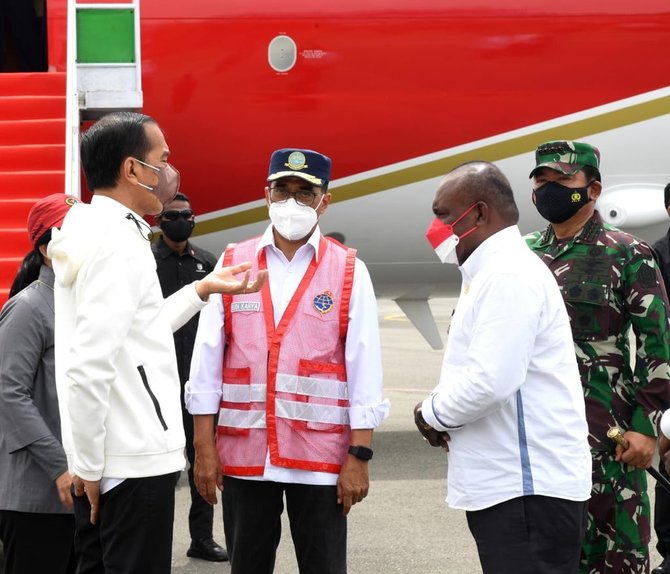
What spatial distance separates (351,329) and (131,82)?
3993 millimetres

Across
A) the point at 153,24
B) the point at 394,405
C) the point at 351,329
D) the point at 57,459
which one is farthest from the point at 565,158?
the point at 394,405

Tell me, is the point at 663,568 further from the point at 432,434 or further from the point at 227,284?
the point at 227,284

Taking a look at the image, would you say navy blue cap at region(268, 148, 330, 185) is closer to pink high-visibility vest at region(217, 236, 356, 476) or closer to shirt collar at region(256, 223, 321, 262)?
shirt collar at region(256, 223, 321, 262)

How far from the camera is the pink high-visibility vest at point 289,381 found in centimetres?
380

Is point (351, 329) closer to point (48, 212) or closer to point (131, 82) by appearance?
point (48, 212)

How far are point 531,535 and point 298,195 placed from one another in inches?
60.2

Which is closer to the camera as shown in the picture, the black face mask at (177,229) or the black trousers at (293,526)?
the black trousers at (293,526)

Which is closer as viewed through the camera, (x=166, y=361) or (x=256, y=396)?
(x=166, y=361)

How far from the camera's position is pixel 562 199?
4.16 meters

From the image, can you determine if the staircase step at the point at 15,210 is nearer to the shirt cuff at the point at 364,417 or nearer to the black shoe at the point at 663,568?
the shirt cuff at the point at 364,417

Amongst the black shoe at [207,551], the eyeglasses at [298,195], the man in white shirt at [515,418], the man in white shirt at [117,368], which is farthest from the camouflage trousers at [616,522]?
the black shoe at [207,551]

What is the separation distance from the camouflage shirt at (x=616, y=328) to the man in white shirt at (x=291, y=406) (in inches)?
32.1

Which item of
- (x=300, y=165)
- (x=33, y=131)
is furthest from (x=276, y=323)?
(x=33, y=131)

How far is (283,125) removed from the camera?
311 inches
